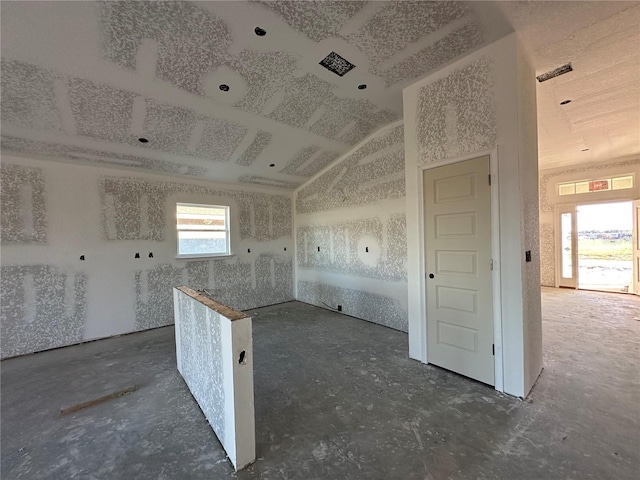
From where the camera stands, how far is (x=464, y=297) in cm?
246

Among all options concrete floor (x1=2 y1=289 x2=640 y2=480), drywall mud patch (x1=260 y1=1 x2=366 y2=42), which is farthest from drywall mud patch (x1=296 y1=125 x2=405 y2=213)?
concrete floor (x1=2 y1=289 x2=640 y2=480)

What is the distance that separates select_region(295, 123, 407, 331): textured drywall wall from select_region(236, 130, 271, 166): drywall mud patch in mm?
1418

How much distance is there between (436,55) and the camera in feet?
7.81

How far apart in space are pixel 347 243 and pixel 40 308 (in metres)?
4.31

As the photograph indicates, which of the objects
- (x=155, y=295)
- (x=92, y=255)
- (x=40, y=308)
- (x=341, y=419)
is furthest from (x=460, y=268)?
(x=40, y=308)

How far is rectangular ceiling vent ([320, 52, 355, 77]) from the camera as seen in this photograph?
248 cm

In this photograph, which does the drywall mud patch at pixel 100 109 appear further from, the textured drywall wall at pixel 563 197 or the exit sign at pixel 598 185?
the exit sign at pixel 598 185

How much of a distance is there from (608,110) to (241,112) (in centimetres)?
464

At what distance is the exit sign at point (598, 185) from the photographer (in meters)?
5.79

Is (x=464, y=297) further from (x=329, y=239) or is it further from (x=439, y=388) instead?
(x=329, y=239)

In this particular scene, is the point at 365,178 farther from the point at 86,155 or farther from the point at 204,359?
the point at 86,155

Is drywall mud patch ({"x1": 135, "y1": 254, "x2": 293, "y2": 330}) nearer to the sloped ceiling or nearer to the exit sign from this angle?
the sloped ceiling

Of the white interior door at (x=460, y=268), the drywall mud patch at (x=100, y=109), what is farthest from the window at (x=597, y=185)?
the drywall mud patch at (x=100, y=109)

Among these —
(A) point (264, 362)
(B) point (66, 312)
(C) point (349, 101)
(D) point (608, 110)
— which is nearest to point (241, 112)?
(C) point (349, 101)
